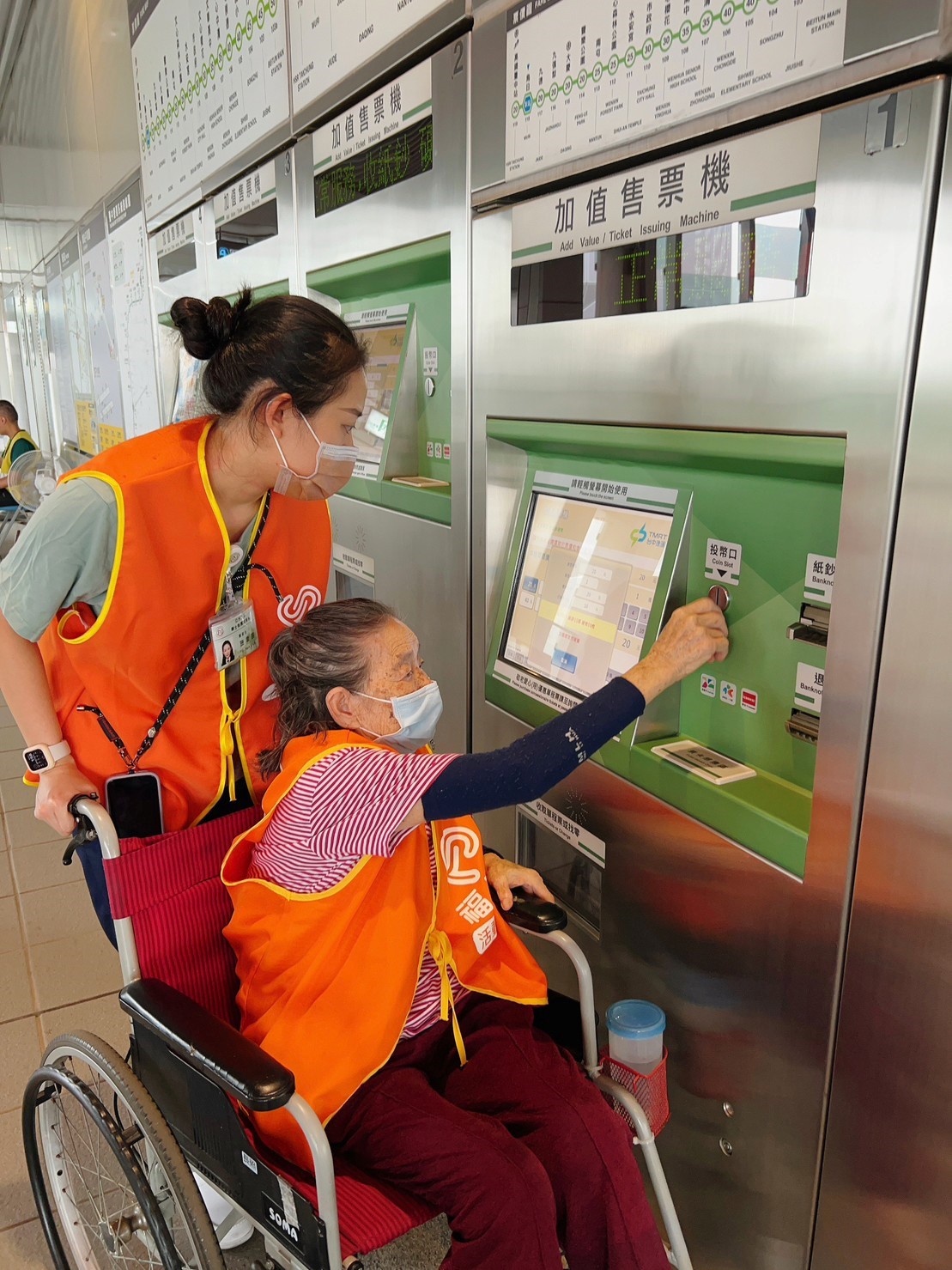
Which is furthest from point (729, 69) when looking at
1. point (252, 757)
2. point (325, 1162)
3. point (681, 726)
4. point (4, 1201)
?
point (4, 1201)

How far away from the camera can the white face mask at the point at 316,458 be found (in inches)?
67.1

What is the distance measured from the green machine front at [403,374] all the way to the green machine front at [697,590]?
47 centimetres

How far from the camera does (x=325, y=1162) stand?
113 centimetres

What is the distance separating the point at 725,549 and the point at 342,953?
84cm

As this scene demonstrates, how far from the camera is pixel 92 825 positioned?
4.97ft

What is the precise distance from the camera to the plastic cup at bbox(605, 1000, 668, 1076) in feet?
5.03

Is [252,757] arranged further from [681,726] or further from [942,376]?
[942,376]

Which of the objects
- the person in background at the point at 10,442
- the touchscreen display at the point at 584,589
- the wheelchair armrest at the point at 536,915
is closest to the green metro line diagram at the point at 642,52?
the touchscreen display at the point at 584,589

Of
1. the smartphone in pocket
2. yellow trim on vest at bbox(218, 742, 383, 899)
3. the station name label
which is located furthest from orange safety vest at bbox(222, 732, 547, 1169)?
the station name label

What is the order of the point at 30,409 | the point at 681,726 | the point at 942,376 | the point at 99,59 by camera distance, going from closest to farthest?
the point at 942,376 < the point at 681,726 < the point at 99,59 < the point at 30,409

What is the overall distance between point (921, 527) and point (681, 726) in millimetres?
618

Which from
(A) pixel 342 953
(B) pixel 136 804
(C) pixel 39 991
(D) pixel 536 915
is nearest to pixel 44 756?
(B) pixel 136 804

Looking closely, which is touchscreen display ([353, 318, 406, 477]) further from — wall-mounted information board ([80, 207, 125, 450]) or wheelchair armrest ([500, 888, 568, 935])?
wall-mounted information board ([80, 207, 125, 450])

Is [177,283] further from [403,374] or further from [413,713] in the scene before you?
[413,713]
